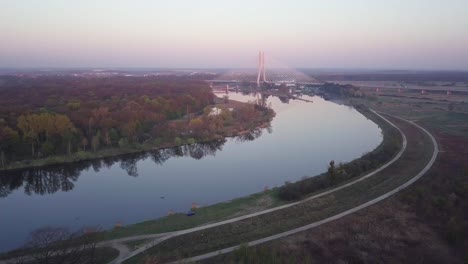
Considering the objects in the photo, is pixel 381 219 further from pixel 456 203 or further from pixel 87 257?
pixel 87 257

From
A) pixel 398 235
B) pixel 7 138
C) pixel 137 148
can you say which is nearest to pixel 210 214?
pixel 398 235

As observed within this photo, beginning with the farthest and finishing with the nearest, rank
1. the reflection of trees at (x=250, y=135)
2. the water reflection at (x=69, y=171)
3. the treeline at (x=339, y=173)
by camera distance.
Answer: the reflection of trees at (x=250, y=135)
the water reflection at (x=69, y=171)
the treeline at (x=339, y=173)

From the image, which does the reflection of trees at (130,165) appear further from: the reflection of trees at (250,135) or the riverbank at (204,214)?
the reflection of trees at (250,135)

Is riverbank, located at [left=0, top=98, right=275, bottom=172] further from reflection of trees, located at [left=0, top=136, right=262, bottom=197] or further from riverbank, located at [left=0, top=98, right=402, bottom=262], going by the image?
riverbank, located at [left=0, top=98, right=402, bottom=262]

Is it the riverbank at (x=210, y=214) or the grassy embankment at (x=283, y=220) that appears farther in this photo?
the riverbank at (x=210, y=214)

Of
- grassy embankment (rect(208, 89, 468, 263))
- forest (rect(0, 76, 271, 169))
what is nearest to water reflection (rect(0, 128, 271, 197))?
forest (rect(0, 76, 271, 169))

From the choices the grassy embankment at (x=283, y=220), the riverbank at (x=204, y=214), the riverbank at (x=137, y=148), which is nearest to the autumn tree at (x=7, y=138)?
the riverbank at (x=137, y=148)
